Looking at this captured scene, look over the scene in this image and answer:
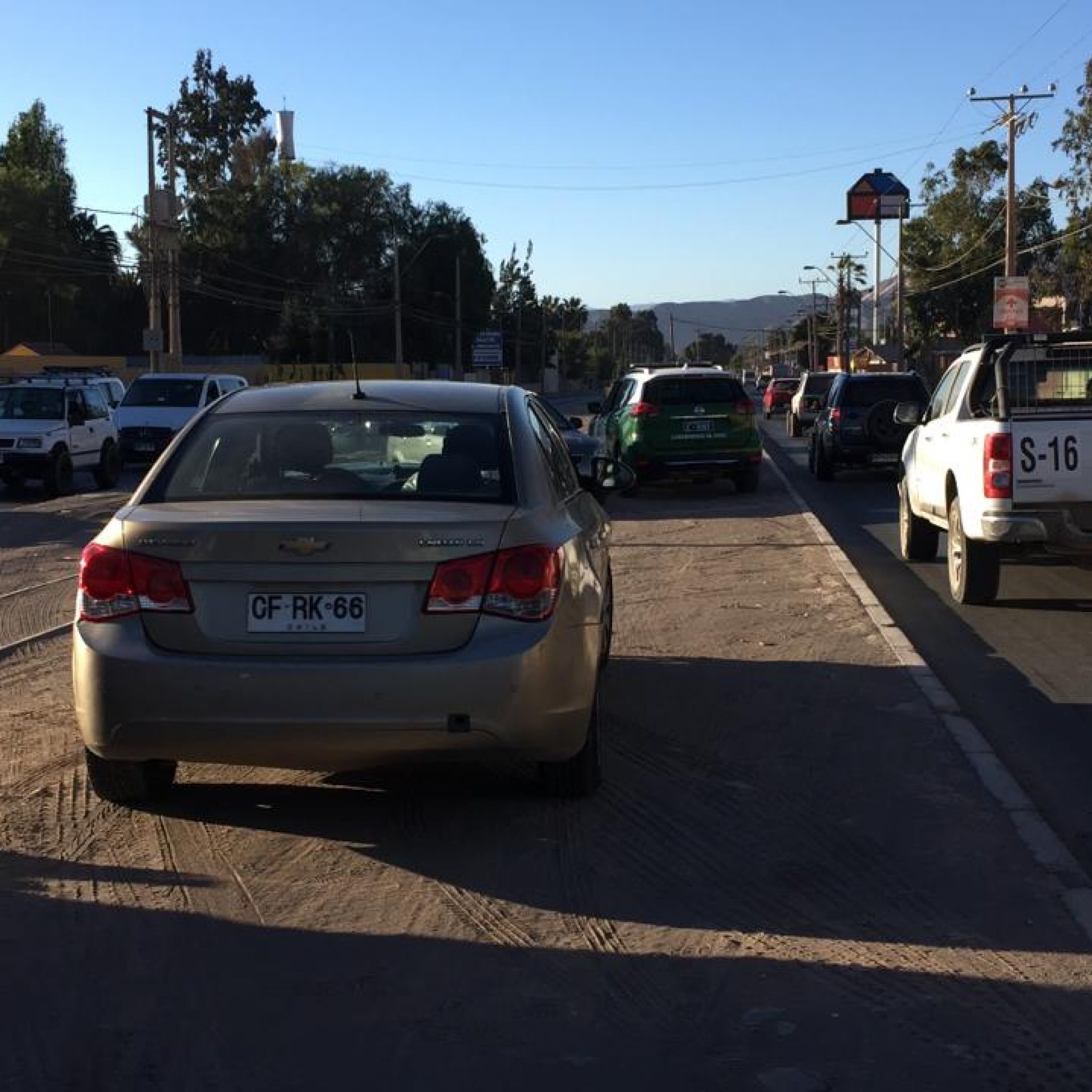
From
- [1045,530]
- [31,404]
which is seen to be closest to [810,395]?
[31,404]

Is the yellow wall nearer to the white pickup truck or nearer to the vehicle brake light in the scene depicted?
the white pickup truck

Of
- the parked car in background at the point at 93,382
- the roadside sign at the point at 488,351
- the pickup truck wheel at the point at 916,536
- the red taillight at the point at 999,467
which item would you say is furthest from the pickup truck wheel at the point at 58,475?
the roadside sign at the point at 488,351

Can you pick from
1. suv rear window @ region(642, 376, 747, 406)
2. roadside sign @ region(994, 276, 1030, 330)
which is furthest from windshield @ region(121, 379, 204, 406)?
roadside sign @ region(994, 276, 1030, 330)

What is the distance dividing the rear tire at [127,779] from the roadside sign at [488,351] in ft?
268

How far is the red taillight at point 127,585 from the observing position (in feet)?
16.9

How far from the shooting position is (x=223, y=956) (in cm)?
437

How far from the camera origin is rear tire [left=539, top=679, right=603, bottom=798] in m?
5.77

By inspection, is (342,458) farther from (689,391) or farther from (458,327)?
(458,327)

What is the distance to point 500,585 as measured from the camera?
5.15 metres

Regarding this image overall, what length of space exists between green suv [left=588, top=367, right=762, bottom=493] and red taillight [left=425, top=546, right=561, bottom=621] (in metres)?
15.1

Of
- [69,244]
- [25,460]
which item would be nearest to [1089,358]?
[25,460]

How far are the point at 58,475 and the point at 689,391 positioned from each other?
1013 centimetres

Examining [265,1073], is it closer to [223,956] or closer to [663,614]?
[223,956]

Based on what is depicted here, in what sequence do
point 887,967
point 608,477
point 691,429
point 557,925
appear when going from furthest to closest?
1. point 691,429
2. point 608,477
3. point 557,925
4. point 887,967
